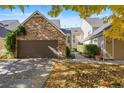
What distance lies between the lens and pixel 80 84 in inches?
407

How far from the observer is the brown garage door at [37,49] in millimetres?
24172

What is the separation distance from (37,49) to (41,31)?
1685mm

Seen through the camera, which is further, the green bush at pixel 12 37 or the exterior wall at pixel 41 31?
the exterior wall at pixel 41 31

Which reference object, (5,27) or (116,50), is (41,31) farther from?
(116,50)

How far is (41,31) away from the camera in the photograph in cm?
2430

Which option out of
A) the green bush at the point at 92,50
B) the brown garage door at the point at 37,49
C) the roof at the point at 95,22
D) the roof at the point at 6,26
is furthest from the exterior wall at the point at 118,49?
the roof at the point at 95,22

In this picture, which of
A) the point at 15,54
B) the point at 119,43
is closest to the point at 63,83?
the point at 119,43

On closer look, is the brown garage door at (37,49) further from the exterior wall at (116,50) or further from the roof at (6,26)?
the exterior wall at (116,50)

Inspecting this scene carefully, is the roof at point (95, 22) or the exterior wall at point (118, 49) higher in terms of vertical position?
the roof at point (95, 22)

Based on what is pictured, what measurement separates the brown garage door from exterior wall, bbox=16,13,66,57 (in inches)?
14.6

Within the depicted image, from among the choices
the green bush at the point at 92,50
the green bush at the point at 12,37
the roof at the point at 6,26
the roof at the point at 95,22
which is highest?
the roof at the point at 95,22

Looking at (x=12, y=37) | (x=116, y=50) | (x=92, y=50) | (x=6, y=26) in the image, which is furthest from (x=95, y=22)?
(x=12, y=37)

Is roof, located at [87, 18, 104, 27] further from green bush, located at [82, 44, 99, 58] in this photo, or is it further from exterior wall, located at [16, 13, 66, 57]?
exterior wall, located at [16, 13, 66, 57]

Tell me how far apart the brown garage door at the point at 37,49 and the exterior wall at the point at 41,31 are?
1.21 feet
